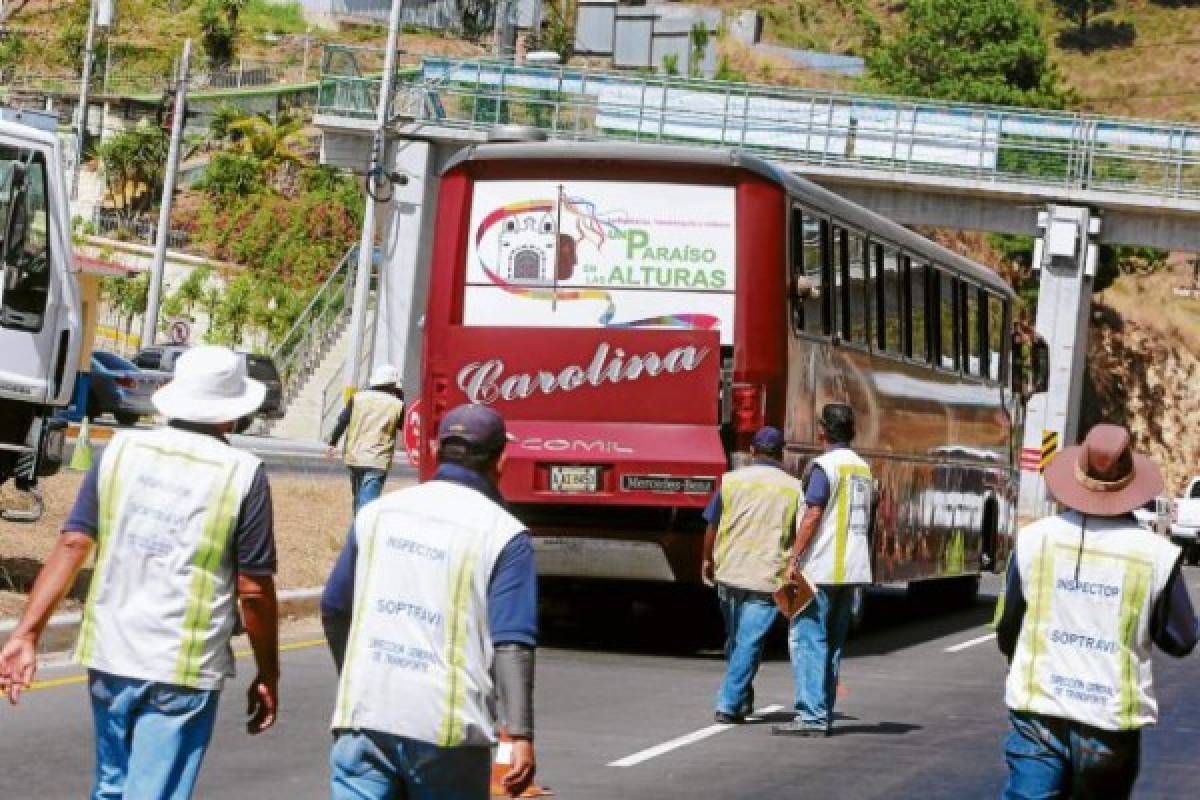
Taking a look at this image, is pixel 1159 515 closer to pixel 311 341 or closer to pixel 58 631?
pixel 311 341

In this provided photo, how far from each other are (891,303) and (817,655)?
25.8ft

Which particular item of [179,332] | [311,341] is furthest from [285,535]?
[311,341]

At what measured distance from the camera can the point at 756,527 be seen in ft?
49.3

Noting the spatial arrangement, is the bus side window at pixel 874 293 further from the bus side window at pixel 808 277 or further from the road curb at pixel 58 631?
the road curb at pixel 58 631

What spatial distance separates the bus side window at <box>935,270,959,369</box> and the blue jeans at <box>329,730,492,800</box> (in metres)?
17.7

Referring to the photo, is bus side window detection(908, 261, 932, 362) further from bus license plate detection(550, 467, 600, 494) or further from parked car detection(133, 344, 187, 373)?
parked car detection(133, 344, 187, 373)

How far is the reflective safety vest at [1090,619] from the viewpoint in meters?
8.33

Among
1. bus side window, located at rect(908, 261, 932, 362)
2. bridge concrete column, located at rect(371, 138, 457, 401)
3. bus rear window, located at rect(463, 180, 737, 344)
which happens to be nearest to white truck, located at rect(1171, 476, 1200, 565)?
bridge concrete column, located at rect(371, 138, 457, 401)

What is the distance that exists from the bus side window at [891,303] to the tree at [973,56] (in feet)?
218

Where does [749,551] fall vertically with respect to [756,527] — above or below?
below

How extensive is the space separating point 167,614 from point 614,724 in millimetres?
7174

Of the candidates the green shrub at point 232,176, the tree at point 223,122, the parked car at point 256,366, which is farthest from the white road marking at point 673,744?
the tree at point 223,122

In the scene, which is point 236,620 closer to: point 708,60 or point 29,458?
point 29,458

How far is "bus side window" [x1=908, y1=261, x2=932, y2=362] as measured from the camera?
22844mm
